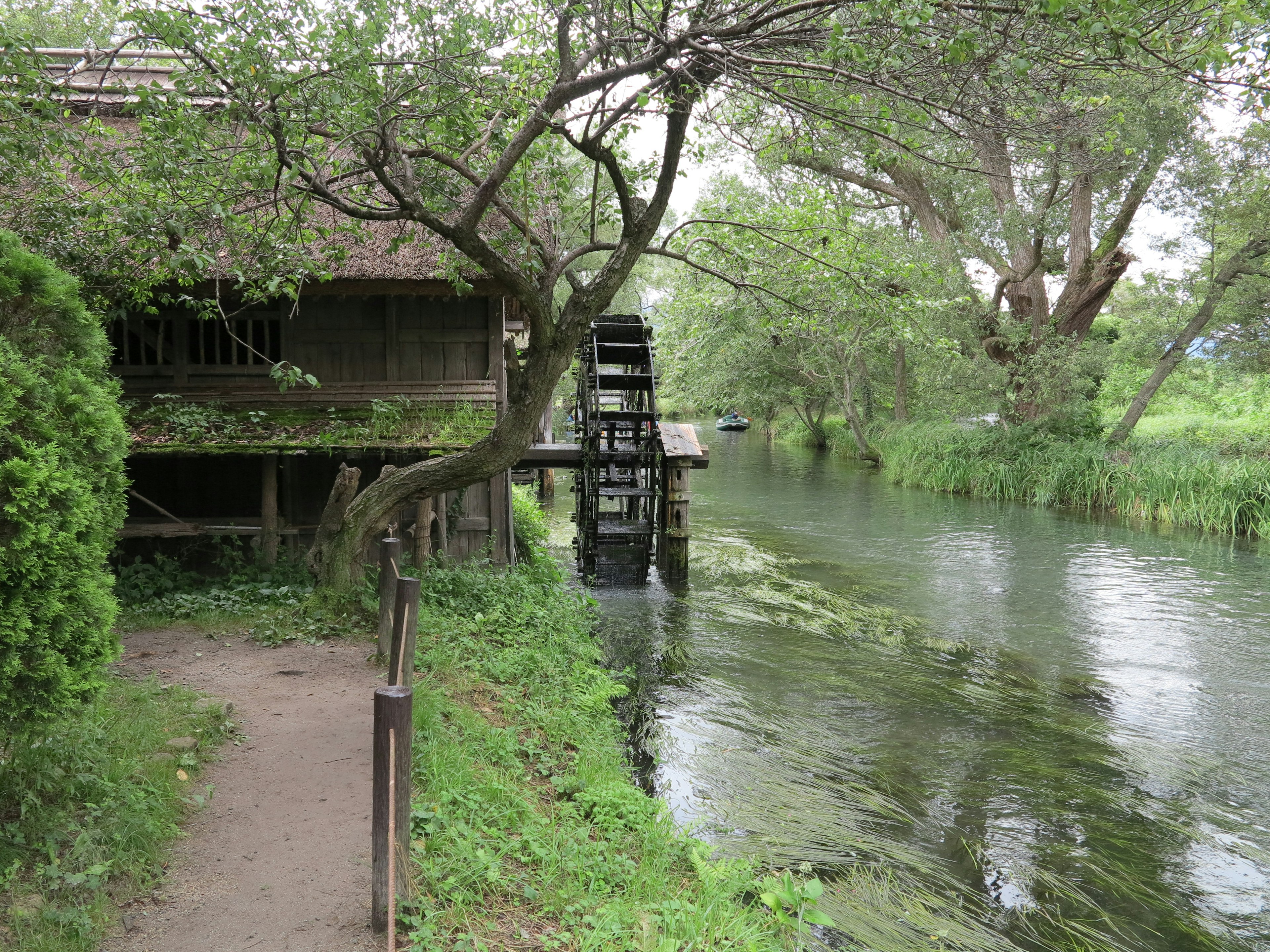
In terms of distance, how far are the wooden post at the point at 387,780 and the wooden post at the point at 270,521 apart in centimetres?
665

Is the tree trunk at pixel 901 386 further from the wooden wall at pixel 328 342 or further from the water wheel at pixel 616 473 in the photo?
the wooden wall at pixel 328 342

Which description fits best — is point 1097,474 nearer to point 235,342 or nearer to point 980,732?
point 980,732

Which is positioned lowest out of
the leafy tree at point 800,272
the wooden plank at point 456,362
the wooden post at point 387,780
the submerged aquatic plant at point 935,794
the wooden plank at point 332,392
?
the submerged aquatic plant at point 935,794

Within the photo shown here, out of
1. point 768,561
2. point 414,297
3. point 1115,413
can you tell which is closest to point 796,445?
point 1115,413

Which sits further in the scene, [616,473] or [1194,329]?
[1194,329]

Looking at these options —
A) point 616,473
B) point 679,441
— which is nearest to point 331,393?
point 616,473

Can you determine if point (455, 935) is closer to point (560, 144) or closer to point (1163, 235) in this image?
point (560, 144)

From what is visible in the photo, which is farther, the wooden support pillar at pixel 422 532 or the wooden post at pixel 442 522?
the wooden post at pixel 442 522

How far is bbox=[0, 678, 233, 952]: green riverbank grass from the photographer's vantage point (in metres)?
3.26

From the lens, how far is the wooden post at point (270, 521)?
9359mm

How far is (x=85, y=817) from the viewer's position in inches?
153

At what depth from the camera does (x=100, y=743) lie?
4473 millimetres

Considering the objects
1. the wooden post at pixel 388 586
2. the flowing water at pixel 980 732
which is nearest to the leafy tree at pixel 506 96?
the wooden post at pixel 388 586

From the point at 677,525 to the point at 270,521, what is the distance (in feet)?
18.3
